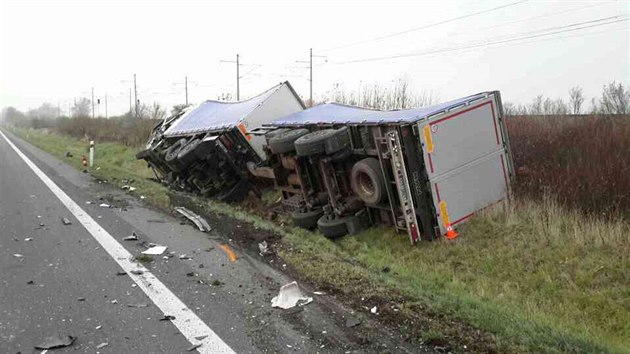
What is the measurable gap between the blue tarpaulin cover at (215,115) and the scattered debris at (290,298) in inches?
251

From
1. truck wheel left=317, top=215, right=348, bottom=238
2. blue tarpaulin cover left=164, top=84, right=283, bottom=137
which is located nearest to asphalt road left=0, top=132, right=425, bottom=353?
truck wheel left=317, top=215, right=348, bottom=238

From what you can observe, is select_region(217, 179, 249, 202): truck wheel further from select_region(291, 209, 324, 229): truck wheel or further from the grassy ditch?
the grassy ditch

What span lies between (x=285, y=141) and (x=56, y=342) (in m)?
5.20

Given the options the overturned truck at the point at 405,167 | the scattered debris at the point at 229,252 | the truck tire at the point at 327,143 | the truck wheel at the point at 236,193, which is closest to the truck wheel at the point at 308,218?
the overturned truck at the point at 405,167

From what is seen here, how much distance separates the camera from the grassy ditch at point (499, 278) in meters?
3.80

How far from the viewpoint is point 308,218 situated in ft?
26.2

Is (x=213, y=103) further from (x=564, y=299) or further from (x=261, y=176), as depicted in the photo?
(x=564, y=299)

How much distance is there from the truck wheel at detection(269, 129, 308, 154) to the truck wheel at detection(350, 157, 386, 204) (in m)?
1.35

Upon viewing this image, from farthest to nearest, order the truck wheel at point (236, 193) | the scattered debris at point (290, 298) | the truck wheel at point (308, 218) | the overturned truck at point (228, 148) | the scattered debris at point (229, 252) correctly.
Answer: the truck wheel at point (236, 193) → the overturned truck at point (228, 148) → the truck wheel at point (308, 218) → the scattered debris at point (229, 252) → the scattered debris at point (290, 298)

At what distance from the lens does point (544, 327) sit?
12.9 ft

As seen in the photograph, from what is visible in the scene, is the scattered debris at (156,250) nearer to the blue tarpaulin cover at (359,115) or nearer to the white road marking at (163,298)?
the white road marking at (163,298)

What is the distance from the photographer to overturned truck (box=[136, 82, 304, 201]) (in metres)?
10.5

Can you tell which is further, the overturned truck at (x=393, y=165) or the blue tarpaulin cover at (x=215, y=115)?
the blue tarpaulin cover at (x=215, y=115)

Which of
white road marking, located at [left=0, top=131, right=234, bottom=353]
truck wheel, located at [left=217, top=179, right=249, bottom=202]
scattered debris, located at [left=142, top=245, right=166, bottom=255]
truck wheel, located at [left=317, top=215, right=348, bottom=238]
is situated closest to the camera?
white road marking, located at [left=0, top=131, right=234, bottom=353]
